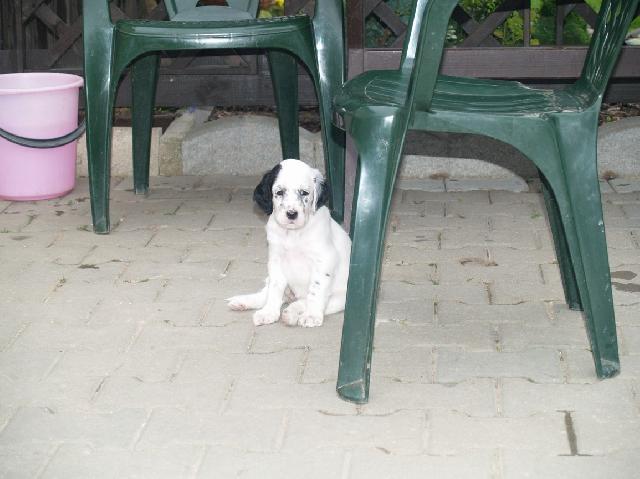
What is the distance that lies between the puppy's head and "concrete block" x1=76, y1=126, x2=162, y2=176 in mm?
2063

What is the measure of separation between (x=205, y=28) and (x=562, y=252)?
177 centimetres

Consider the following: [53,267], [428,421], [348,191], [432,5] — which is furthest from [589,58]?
[53,267]

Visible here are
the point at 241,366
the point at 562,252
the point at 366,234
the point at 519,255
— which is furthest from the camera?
the point at 519,255

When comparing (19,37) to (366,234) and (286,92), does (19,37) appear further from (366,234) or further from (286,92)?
(366,234)

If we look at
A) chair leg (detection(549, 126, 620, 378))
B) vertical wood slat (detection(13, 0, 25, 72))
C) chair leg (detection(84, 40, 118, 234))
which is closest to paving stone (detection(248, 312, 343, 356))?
chair leg (detection(549, 126, 620, 378))

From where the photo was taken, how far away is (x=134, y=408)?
114 inches

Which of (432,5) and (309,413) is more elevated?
(432,5)

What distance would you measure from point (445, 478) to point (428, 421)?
0.31 m

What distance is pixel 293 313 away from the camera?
3584 mm

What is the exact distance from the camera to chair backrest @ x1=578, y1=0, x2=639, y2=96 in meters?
2.78

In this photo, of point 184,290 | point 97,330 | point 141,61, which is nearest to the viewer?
point 97,330

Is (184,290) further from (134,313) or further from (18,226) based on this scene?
(18,226)

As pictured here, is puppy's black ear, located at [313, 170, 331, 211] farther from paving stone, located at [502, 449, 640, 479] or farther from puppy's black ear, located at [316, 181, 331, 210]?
paving stone, located at [502, 449, 640, 479]

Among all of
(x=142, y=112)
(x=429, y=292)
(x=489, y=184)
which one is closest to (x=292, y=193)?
(x=429, y=292)
